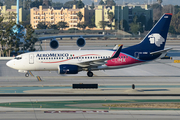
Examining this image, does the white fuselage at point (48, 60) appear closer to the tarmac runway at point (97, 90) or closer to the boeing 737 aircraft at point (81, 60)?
the boeing 737 aircraft at point (81, 60)

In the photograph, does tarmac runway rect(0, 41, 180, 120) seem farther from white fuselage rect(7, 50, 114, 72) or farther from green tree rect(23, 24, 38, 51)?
green tree rect(23, 24, 38, 51)

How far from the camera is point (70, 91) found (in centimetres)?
3109

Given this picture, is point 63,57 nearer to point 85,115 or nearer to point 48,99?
point 48,99

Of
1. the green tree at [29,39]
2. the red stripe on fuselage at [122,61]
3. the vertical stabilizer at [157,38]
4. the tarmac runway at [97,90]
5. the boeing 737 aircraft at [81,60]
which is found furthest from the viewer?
the green tree at [29,39]

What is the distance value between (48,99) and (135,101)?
23.5ft

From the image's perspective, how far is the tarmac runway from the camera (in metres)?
22.3

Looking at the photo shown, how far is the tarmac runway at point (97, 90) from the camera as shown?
22.3m

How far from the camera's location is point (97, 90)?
31625 millimetres

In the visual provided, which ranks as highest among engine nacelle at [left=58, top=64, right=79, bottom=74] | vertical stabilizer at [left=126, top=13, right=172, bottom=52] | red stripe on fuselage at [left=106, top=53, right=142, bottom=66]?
vertical stabilizer at [left=126, top=13, right=172, bottom=52]

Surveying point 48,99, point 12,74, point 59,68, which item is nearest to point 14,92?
point 48,99

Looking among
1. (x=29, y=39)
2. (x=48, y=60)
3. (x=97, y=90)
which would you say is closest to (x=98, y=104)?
(x=97, y=90)

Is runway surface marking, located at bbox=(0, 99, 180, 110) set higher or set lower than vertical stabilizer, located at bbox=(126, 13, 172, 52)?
lower

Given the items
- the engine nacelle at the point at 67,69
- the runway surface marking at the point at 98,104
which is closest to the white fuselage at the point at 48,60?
the engine nacelle at the point at 67,69

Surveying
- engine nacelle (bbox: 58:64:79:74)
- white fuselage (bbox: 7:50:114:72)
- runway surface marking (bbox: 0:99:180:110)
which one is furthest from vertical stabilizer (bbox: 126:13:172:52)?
runway surface marking (bbox: 0:99:180:110)
